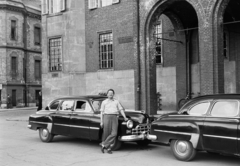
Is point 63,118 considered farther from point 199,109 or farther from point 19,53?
point 19,53

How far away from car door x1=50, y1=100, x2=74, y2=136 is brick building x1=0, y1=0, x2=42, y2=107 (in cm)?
2687

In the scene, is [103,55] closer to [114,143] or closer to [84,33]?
[84,33]

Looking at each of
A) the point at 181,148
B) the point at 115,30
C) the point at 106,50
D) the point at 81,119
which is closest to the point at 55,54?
the point at 106,50

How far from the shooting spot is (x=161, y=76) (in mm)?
19766

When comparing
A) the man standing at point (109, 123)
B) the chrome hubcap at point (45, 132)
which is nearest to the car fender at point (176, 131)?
the man standing at point (109, 123)

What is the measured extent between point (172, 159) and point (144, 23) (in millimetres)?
10111

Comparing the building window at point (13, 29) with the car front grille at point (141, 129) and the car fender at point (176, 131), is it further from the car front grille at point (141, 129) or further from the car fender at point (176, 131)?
the car fender at point (176, 131)

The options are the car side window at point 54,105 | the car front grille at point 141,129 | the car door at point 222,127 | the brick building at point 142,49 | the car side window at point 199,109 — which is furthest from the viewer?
the brick building at point 142,49

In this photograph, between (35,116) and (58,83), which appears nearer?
(35,116)

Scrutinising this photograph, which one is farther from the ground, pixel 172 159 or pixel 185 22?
pixel 185 22

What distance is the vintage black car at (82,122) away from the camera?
919 centimetres

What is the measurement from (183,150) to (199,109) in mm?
1075

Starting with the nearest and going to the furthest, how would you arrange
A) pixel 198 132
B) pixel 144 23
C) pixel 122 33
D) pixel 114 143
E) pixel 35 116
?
pixel 198 132 → pixel 114 143 → pixel 35 116 → pixel 144 23 → pixel 122 33

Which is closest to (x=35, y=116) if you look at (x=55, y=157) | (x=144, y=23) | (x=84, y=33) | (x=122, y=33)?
(x=55, y=157)
